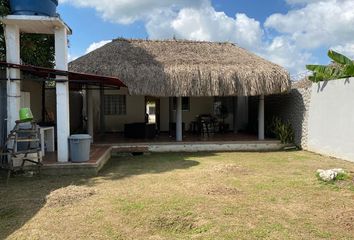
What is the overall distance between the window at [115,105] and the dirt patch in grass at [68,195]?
38.5 feet

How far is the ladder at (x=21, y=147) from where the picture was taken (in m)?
8.86

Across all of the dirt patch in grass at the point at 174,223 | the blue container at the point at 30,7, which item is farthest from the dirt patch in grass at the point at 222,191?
the blue container at the point at 30,7

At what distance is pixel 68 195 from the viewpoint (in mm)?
7391

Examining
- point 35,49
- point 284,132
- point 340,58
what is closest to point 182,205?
point 340,58

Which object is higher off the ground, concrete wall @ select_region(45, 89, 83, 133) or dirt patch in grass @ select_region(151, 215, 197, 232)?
concrete wall @ select_region(45, 89, 83, 133)

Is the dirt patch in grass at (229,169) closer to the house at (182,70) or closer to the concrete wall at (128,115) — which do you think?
the house at (182,70)

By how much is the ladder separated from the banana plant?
9.93 m

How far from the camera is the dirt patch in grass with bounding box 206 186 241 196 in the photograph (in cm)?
774

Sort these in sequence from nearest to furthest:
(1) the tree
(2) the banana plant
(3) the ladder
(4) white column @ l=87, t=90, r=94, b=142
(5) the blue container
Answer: (3) the ladder < (5) the blue container < (2) the banana plant < (4) white column @ l=87, t=90, r=94, b=142 < (1) the tree

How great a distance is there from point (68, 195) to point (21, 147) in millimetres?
2966

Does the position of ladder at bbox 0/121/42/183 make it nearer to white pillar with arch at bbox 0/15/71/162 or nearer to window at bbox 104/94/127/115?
white pillar with arch at bbox 0/15/71/162

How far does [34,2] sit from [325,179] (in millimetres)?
8666

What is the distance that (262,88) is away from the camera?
580 inches

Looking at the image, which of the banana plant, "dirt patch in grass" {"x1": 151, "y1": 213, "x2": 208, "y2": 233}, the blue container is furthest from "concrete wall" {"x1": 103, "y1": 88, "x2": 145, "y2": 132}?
"dirt patch in grass" {"x1": 151, "y1": 213, "x2": 208, "y2": 233}
